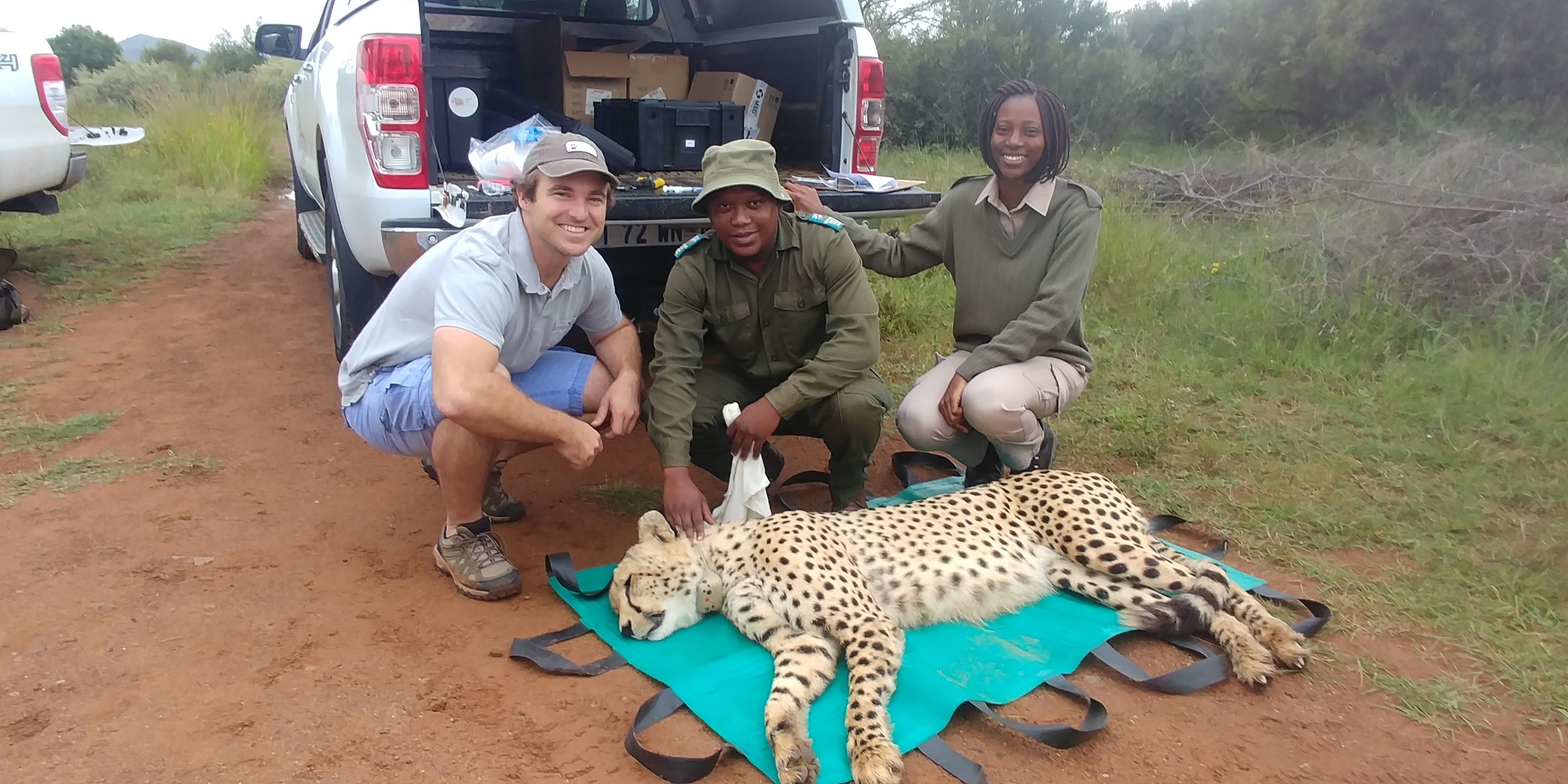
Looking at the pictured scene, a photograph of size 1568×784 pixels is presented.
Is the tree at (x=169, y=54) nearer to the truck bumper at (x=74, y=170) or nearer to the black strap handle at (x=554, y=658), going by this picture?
the truck bumper at (x=74, y=170)

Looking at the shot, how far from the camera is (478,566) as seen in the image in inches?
124

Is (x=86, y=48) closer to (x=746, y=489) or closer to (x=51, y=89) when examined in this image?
(x=51, y=89)

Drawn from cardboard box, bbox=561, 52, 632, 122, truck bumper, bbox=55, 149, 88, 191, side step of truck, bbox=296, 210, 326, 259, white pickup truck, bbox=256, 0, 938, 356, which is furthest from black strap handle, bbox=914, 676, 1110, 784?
truck bumper, bbox=55, 149, 88, 191

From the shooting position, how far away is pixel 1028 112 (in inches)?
141

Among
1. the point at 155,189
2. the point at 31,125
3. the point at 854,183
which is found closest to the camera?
the point at 854,183

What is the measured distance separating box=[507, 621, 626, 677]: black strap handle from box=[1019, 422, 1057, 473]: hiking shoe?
1.85 metres

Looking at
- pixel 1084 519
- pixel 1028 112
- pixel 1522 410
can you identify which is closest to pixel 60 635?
pixel 1084 519

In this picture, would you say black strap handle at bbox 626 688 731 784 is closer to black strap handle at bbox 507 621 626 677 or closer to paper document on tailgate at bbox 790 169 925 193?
black strap handle at bbox 507 621 626 677

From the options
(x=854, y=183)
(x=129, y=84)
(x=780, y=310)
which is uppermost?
(x=129, y=84)

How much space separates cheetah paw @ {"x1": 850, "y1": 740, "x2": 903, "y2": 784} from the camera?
7.59ft

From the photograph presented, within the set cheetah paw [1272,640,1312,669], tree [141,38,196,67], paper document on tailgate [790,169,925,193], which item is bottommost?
cheetah paw [1272,640,1312,669]

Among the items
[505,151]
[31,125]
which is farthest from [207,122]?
[505,151]

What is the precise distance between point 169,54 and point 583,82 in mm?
28667

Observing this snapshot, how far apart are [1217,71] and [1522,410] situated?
11.7 meters
